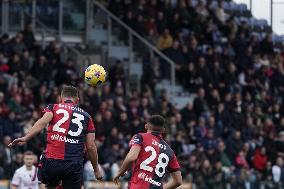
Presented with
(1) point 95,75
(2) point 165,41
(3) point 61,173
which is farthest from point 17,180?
(2) point 165,41

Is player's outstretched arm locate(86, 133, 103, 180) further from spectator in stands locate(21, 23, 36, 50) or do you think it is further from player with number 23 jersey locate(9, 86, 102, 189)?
spectator in stands locate(21, 23, 36, 50)

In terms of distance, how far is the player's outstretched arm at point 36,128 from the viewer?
1297cm

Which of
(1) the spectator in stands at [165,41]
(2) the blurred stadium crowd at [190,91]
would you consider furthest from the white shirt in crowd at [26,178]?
(1) the spectator in stands at [165,41]

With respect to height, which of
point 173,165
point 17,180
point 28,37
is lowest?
point 17,180

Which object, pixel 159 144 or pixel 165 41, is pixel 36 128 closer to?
pixel 159 144

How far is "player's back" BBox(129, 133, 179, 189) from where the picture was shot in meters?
13.1

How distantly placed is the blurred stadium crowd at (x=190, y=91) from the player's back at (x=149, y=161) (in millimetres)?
8444

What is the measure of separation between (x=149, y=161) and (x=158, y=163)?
154 mm

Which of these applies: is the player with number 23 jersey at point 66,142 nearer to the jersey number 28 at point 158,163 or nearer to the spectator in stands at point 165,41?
the jersey number 28 at point 158,163

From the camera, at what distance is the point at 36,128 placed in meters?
13.1

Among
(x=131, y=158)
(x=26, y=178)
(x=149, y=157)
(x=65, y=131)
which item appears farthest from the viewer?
(x=26, y=178)

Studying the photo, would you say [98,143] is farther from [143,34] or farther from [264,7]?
[264,7]

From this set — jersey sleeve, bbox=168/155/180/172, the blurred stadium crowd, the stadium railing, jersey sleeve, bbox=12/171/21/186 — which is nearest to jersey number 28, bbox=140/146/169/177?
jersey sleeve, bbox=168/155/180/172

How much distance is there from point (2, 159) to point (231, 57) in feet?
39.6
